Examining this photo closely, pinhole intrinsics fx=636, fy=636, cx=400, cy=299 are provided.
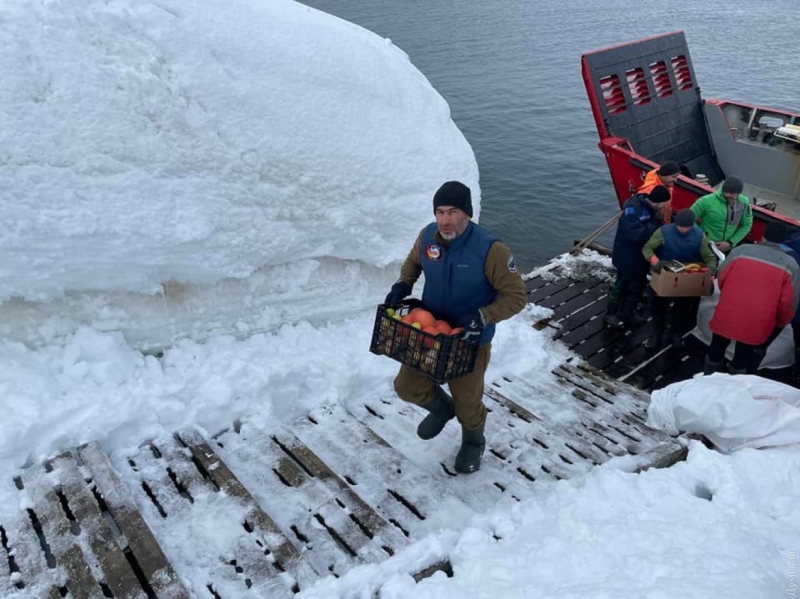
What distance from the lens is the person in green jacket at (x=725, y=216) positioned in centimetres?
635

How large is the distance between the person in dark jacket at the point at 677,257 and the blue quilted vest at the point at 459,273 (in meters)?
2.85

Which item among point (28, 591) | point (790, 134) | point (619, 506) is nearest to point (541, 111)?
point (790, 134)

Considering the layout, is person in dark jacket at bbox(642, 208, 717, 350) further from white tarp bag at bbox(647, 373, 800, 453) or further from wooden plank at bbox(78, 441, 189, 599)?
wooden plank at bbox(78, 441, 189, 599)

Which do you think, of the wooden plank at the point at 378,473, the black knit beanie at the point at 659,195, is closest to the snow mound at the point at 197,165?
the wooden plank at the point at 378,473

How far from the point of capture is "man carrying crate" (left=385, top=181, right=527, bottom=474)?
3478mm

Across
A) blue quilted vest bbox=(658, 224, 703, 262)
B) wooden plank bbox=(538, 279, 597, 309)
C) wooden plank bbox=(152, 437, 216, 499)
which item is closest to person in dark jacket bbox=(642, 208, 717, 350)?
blue quilted vest bbox=(658, 224, 703, 262)

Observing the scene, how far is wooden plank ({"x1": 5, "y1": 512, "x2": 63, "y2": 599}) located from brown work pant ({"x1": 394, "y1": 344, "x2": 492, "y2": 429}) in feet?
6.69

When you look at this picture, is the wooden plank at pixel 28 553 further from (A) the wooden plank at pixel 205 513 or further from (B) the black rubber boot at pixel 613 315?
(B) the black rubber boot at pixel 613 315

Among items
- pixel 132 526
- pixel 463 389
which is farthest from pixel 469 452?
pixel 132 526

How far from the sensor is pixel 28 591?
2914 mm

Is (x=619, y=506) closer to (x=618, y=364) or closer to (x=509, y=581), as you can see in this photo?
(x=509, y=581)

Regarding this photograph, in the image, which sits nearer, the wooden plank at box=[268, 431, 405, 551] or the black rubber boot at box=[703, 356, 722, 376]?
the wooden plank at box=[268, 431, 405, 551]

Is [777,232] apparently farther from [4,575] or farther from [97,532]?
[4,575]

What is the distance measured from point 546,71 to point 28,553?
895 inches
